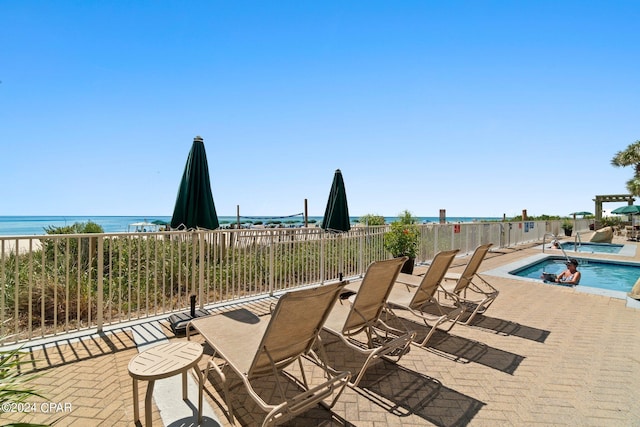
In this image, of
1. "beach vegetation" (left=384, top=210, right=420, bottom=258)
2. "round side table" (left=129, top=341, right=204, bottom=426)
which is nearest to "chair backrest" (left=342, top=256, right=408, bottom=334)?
"round side table" (left=129, top=341, right=204, bottom=426)

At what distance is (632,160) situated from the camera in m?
22.3

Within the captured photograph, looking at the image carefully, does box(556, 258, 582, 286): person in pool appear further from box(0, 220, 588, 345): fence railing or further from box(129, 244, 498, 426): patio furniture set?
box(129, 244, 498, 426): patio furniture set

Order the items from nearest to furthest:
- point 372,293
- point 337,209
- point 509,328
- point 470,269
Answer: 1. point 372,293
2. point 509,328
3. point 470,269
4. point 337,209

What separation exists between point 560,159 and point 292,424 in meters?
21.6

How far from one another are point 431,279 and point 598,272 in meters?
9.66

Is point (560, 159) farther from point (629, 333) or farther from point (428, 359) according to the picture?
point (428, 359)

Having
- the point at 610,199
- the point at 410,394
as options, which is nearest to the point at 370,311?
the point at 410,394

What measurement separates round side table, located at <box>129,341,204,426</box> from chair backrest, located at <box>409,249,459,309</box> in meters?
2.56

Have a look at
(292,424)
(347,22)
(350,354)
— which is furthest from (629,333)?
(347,22)

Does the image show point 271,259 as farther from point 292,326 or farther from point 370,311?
point 292,326

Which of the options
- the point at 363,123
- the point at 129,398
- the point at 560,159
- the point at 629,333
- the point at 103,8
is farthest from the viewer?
the point at 560,159

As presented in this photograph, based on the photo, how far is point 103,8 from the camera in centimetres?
655

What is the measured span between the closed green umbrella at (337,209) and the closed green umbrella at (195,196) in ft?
9.21

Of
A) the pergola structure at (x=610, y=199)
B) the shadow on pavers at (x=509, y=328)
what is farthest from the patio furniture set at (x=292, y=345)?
the pergola structure at (x=610, y=199)
